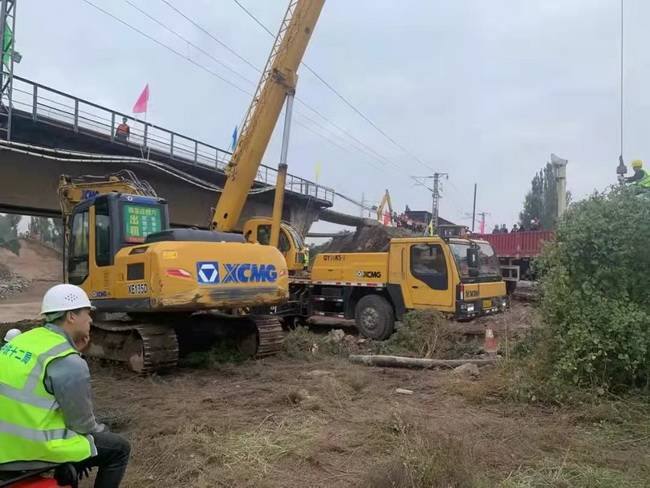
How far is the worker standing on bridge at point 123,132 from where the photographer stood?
19156mm

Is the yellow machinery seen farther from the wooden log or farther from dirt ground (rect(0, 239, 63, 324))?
dirt ground (rect(0, 239, 63, 324))

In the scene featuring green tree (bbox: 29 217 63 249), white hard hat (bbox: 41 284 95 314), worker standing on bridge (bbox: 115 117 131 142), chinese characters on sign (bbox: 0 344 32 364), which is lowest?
chinese characters on sign (bbox: 0 344 32 364)

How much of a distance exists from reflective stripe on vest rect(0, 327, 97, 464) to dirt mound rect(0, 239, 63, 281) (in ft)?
126

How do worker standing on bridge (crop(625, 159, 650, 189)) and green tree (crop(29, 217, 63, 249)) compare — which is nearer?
worker standing on bridge (crop(625, 159, 650, 189))

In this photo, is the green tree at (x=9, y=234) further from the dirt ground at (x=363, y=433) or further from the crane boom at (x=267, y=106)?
the dirt ground at (x=363, y=433)

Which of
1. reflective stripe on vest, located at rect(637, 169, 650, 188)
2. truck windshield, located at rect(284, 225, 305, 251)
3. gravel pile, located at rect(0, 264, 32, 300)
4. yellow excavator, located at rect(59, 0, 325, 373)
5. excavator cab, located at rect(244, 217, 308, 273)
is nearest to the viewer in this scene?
reflective stripe on vest, located at rect(637, 169, 650, 188)

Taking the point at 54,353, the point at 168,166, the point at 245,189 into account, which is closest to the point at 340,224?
the point at 168,166

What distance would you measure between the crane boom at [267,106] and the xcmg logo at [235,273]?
482 centimetres

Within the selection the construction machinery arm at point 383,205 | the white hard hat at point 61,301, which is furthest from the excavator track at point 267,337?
the construction machinery arm at point 383,205

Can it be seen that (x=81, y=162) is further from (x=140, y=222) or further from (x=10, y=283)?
(x=10, y=283)

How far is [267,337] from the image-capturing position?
32.7ft

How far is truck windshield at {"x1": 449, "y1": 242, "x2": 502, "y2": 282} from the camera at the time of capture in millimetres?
11910

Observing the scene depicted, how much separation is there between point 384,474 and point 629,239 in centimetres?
417

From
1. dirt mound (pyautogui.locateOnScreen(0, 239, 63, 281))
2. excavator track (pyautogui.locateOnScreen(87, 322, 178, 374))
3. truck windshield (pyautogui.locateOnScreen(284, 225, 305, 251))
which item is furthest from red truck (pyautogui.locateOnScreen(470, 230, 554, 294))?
dirt mound (pyautogui.locateOnScreen(0, 239, 63, 281))
